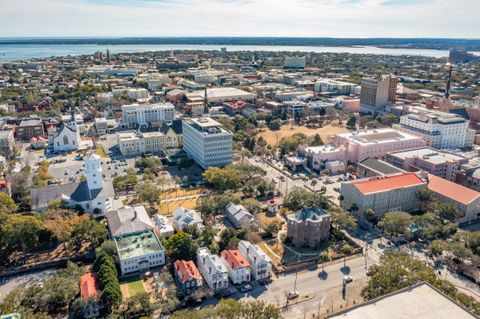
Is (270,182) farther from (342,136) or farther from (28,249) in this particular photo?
(28,249)

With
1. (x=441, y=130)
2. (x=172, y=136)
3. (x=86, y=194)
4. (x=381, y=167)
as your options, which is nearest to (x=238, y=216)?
(x=86, y=194)

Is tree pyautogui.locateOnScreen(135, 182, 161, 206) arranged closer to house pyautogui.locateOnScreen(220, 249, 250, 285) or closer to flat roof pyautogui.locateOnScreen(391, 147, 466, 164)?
house pyautogui.locateOnScreen(220, 249, 250, 285)

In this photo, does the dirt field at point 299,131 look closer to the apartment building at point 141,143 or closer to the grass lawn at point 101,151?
the apartment building at point 141,143

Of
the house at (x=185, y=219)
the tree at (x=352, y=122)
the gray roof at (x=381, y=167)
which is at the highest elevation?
the tree at (x=352, y=122)

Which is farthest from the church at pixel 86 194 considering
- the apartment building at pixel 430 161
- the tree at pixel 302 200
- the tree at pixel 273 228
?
the apartment building at pixel 430 161

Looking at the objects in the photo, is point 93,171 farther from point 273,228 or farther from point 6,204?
point 273,228


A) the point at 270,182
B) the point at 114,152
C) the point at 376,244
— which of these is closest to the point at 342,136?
the point at 270,182

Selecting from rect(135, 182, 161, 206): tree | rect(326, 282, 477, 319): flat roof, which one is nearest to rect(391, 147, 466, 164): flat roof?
rect(326, 282, 477, 319): flat roof
